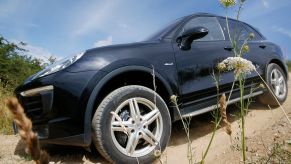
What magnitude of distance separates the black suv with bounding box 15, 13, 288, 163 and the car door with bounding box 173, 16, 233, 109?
12 millimetres

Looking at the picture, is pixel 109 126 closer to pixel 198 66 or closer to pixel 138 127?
pixel 138 127

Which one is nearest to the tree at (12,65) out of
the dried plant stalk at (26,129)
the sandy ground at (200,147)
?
the sandy ground at (200,147)

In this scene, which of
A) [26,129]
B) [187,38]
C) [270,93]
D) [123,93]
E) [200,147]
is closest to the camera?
[26,129]

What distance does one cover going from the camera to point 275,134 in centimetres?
382

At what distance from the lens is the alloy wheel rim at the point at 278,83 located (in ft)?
19.0

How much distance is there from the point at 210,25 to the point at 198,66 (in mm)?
1143

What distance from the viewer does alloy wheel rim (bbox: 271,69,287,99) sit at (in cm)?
578

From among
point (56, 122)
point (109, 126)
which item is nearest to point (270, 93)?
point (109, 126)

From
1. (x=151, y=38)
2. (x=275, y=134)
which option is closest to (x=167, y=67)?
(x=151, y=38)

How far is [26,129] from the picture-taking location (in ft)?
1.50

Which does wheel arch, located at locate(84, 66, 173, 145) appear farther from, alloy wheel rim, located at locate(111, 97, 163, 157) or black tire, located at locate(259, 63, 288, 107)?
black tire, located at locate(259, 63, 288, 107)

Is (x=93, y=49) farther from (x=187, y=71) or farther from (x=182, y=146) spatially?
(x=182, y=146)

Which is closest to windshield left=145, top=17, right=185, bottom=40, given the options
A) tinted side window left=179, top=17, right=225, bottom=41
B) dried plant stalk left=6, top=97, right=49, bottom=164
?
tinted side window left=179, top=17, right=225, bottom=41

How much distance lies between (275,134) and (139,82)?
5.48ft
